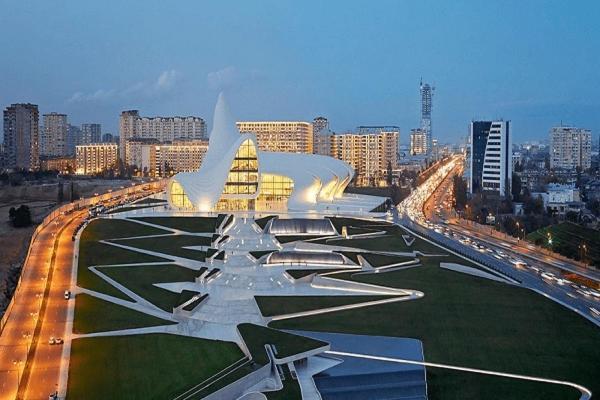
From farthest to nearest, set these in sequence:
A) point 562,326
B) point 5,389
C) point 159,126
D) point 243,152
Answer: point 159,126 → point 243,152 → point 562,326 → point 5,389

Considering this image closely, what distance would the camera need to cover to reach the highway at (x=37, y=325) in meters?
12.6

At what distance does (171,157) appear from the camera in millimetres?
84438

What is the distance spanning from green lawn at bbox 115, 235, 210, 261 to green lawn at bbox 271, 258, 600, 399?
8710 millimetres

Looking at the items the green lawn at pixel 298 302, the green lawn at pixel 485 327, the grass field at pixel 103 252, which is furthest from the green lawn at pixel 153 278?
the green lawn at pixel 485 327

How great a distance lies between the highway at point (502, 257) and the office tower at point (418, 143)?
116500 millimetres

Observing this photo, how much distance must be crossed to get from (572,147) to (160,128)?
71.9 m

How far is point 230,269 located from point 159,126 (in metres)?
87.3

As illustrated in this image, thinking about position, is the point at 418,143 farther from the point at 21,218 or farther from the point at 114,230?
the point at 114,230

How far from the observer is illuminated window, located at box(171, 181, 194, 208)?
38094 mm

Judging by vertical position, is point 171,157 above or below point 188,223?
above

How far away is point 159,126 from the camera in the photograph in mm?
105500

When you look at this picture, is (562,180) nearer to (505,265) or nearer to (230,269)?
(505,265)

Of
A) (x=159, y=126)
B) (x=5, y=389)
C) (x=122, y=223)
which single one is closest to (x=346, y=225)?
(x=122, y=223)

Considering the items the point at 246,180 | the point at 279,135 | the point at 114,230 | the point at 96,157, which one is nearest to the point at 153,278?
the point at 114,230
